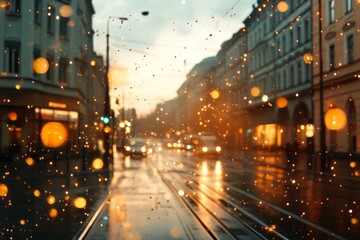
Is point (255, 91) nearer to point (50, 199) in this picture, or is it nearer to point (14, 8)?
point (14, 8)

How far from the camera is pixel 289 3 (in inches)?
2034

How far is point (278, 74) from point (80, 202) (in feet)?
141

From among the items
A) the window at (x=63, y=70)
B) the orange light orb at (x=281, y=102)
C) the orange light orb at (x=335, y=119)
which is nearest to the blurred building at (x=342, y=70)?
the orange light orb at (x=335, y=119)

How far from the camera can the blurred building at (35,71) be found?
3331 centimetres

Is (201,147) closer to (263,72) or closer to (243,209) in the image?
(263,72)

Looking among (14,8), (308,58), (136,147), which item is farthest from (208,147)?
(14,8)

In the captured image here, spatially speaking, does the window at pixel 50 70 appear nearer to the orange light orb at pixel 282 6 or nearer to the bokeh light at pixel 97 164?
the bokeh light at pixel 97 164

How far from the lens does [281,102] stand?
180ft

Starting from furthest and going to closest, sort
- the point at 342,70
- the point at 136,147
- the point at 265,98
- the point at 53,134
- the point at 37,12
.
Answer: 1. the point at 265,98
2. the point at 136,147
3. the point at 53,134
4. the point at 342,70
5. the point at 37,12

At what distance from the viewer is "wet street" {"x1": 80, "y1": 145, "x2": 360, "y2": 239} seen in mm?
9953

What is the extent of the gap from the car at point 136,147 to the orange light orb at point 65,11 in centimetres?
1530

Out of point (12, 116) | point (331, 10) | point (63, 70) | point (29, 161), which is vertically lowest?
point (29, 161)

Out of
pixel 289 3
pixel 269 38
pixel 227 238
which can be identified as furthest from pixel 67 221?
pixel 269 38

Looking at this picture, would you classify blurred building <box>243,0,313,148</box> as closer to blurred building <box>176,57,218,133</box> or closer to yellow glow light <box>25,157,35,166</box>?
yellow glow light <box>25,157,35,166</box>
